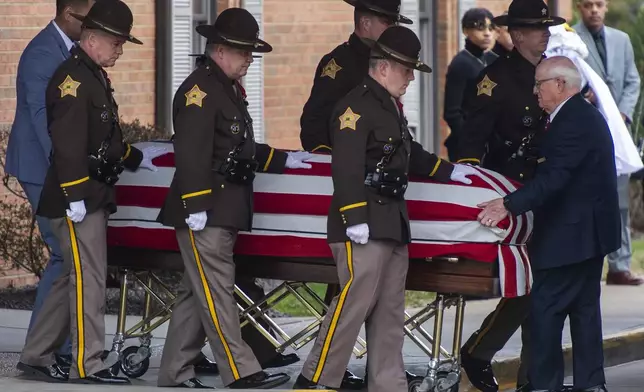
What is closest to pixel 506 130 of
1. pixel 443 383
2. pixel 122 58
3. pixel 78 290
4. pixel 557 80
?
pixel 557 80

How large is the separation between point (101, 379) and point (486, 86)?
2457 millimetres

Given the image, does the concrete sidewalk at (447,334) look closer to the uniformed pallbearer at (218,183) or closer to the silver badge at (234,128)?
the uniformed pallbearer at (218,183)

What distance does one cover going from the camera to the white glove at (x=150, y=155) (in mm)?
8836

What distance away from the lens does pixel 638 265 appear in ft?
48.7

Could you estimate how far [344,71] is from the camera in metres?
9.08

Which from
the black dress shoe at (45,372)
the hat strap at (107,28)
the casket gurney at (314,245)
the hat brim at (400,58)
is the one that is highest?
the hat strap at (107,28)

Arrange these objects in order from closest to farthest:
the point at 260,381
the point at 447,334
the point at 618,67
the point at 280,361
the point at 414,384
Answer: the point at 260,381 → the point at 414,384 → the point at 280,361 → the point at 447,334 → the point at 618,67

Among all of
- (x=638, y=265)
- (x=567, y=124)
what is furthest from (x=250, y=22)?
(x=638, y=265)

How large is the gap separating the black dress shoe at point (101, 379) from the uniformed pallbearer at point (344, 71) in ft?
5.16

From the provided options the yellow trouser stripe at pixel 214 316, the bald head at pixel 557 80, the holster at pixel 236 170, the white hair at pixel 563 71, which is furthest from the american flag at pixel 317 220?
the white hair at pixel 563 71

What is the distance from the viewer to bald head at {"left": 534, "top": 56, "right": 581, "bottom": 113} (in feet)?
27.5

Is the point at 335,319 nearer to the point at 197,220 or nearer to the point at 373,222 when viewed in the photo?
the point at 373,222

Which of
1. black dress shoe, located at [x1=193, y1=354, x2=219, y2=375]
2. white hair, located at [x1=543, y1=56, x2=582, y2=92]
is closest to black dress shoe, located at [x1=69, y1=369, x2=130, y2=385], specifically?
black dress shoe, located at [x1=193, y1=354, x2=219, y2=375]

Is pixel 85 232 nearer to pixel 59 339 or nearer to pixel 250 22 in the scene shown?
pixel 59 339
